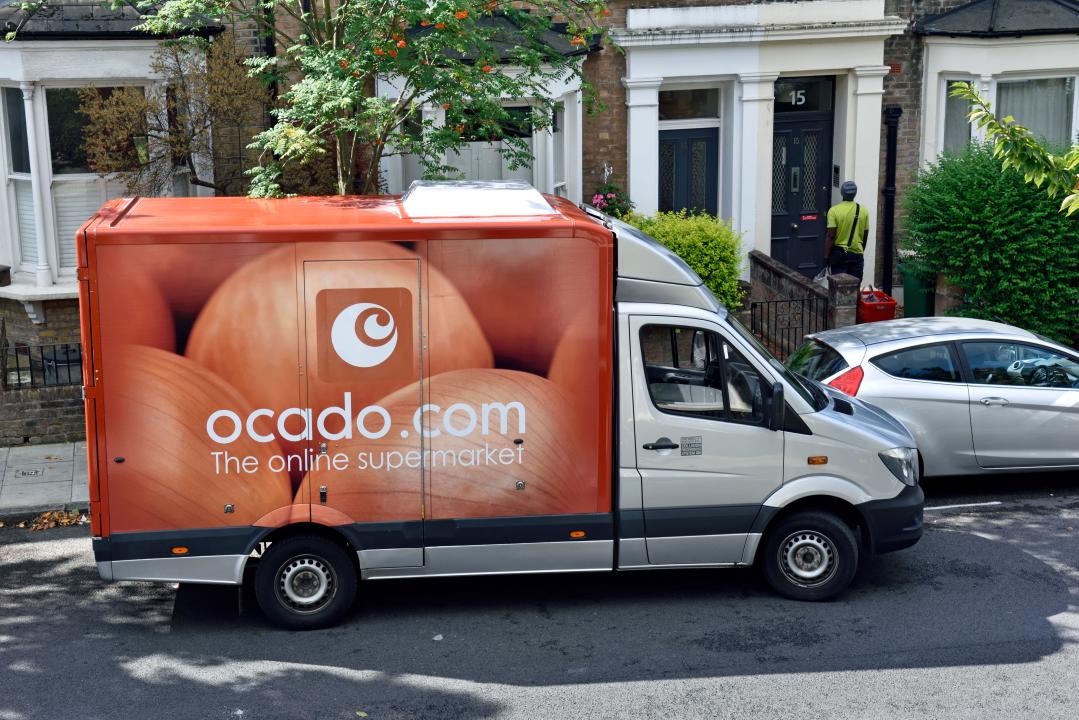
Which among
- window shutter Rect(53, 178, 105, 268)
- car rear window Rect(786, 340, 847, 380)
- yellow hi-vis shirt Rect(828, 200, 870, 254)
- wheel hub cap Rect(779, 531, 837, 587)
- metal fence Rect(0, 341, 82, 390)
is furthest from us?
yellow hi-vis shirt Rect(828, 200, 870, 254)

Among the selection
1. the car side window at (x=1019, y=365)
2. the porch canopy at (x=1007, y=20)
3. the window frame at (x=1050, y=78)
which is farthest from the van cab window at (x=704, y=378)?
the window frame at (x=1050, y=78)

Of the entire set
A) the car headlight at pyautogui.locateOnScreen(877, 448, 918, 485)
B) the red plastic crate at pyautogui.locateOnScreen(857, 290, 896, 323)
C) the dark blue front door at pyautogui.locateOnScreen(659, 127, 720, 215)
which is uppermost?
the dark blue front door at pyautogui.locateOnScreen(659, 127, 720, 215)

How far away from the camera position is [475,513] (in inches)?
336

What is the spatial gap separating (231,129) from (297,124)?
6.14 feet

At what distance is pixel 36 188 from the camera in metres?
14.4

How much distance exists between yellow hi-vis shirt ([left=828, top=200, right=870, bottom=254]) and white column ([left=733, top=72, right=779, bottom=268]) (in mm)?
1285

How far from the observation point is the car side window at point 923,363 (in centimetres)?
1116

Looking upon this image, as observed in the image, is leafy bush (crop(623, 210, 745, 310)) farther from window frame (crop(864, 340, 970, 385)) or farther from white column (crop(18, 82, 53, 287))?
white column (crop(18, 82, 53, 287))

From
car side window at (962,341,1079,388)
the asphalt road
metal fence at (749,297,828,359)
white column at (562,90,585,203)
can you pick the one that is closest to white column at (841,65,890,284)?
metal fence at (749,297,828,359)

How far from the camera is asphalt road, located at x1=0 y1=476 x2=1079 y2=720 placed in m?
7.55

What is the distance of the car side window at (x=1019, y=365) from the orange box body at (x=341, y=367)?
4316mm

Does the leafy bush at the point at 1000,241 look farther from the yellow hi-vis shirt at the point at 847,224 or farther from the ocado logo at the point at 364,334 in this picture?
the ocado logo at the point at 364,334

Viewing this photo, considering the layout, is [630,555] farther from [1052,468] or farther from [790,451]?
[1052,468]

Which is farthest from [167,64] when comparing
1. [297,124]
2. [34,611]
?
[34,611]
